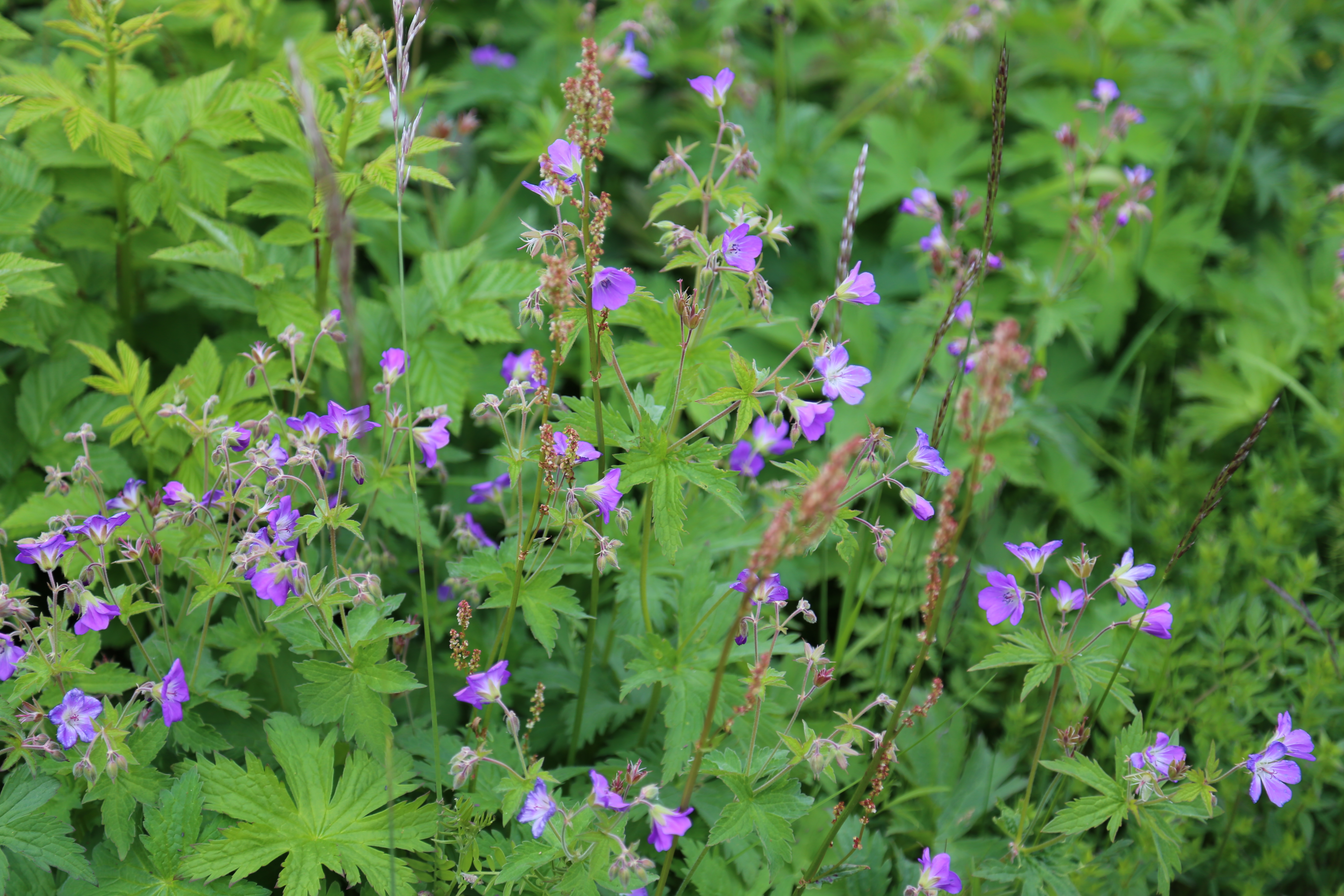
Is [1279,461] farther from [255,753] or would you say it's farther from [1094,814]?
[255,753]

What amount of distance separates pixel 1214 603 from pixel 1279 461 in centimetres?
85

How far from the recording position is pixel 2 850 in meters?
1.94

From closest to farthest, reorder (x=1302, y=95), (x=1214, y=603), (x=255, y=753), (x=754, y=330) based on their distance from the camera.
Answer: (x=255, y=753) → (x=1214, y=603) → (x=754, y=330) → (x=1302, y=95)

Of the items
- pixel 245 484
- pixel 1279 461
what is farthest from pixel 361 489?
pixel 1279 461

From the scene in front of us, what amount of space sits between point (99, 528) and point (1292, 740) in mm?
2682

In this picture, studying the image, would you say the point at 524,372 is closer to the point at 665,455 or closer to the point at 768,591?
the point at 665,455

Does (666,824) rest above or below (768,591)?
below

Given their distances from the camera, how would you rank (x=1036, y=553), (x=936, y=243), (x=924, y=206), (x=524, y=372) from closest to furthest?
(x=1036, y=553)
(x=524, y=372)
(x=936, y=243)
(x=924, y=206)

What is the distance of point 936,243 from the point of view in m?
3.08

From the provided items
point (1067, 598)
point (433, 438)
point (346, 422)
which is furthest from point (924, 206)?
point (346, 422)

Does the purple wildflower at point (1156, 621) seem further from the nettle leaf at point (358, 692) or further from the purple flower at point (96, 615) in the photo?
the purple flower at point (96, 615)

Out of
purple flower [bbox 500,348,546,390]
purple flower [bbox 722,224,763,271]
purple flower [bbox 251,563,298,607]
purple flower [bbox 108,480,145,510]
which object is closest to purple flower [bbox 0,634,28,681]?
purple flower [bbox 108,480,145,510]

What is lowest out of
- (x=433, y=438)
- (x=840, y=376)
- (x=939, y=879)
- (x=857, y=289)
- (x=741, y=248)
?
(x=939, y=879)

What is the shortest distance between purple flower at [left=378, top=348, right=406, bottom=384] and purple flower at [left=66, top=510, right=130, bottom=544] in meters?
0.65
